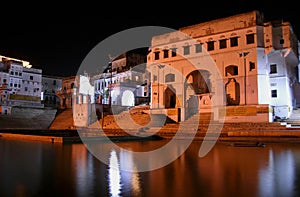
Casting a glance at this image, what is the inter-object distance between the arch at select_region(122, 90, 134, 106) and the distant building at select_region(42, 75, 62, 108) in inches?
1174

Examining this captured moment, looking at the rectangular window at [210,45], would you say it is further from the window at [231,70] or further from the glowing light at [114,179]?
the glowing light at [114,179]

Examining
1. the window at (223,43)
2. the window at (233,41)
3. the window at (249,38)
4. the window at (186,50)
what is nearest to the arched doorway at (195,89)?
the window at (186,50)

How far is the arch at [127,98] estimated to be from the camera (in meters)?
47.8

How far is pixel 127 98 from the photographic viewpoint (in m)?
48.7

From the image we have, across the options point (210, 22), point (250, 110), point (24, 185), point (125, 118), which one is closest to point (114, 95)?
point (125, 118)

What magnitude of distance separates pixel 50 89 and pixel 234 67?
5395 centimetres

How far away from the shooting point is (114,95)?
4775cm

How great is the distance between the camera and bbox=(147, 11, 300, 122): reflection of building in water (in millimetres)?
29750

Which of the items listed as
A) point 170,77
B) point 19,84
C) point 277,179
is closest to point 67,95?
point 19,84

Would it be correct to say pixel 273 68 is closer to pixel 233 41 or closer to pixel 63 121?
pixel 233 41

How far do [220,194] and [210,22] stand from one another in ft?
102

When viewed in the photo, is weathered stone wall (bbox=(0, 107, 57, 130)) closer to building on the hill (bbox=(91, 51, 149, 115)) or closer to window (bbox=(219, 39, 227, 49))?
building on the hill (bbox=(91, 51, 149, 115))

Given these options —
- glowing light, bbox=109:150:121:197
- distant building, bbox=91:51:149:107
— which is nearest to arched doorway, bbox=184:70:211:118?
distant building, bbox=91:51:149:107

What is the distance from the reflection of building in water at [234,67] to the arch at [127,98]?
10.5m
